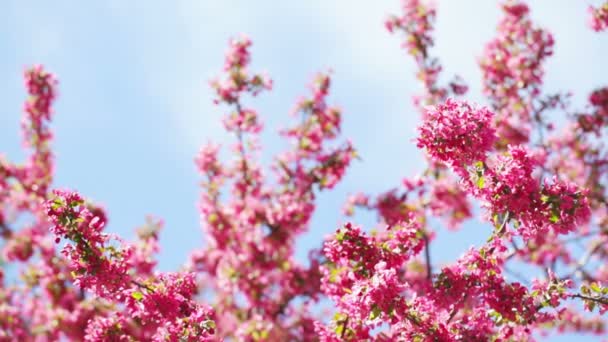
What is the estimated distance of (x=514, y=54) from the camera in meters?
14.5

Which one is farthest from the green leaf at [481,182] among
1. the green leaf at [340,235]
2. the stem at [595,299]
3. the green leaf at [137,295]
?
the green leaf at [137,295]

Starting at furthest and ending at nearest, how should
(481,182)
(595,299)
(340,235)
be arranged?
(340,235), (481,182), (595,299)

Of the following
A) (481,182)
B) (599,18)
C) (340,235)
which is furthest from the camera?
(599,18)

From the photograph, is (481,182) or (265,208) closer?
(481,182)

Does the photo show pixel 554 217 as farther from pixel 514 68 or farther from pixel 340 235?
pixel 514 68

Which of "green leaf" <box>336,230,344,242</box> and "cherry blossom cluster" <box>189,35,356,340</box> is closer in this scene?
"green leaf" <box>336,230,344,242</box>

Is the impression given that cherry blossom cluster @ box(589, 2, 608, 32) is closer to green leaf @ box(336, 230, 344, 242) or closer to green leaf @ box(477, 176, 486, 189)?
green leaf @ box(477, 176, 486, 189)

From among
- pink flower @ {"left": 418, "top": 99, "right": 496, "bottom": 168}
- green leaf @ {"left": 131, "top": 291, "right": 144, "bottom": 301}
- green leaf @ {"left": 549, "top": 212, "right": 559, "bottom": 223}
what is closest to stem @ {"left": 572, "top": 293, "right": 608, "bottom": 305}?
green leaf @ {"left": 549, "top": 212, "right": 559, "bottom": 223}

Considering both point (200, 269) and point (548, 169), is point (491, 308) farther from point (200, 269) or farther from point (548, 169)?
point (200, 269)

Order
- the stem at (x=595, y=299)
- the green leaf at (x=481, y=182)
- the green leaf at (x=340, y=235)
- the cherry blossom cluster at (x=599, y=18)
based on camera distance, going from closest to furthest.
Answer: the stem at (x=595, y=299) → the green leaf at (x=481, y=182) → the green leaf at (x=340, y=235) → the cherry blossom cluster at (x=599, y=18)

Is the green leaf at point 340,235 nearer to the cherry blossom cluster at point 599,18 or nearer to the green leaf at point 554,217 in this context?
the green leaf at point 554,217

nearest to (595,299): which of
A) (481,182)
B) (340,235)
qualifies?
(481,182)

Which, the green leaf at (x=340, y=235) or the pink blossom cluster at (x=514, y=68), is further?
the pink blossom cluster at (x=514, y=68)

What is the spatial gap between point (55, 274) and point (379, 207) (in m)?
6.40
